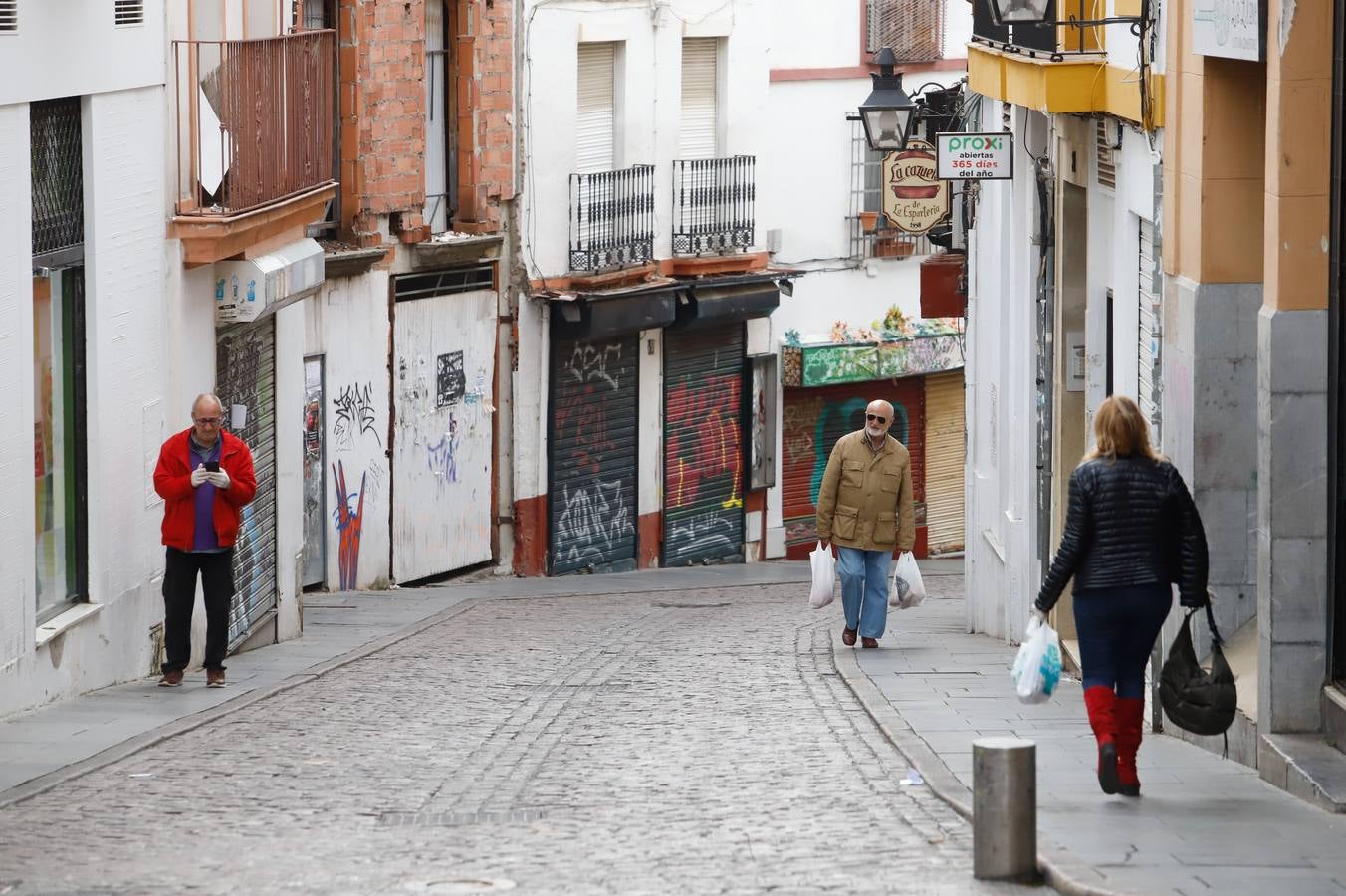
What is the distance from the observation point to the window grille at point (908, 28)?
103ft

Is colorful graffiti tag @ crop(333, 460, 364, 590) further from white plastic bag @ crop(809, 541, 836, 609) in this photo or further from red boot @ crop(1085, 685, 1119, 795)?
red boot @ crop(1085, 685, 1119, 795)

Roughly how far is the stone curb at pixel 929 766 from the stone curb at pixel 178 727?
11.2 ft

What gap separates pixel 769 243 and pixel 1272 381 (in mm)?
21246

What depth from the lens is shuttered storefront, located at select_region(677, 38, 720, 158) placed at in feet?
97.6

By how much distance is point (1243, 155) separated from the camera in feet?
36.3

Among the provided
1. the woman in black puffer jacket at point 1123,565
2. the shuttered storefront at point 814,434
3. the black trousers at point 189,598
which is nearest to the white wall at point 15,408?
the black trousers at point 189,598

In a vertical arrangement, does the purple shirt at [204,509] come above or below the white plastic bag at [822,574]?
above

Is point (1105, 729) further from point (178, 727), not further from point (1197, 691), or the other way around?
point (178, 727)

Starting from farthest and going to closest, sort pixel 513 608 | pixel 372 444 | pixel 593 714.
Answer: pixel 372 444, pixel 513 608, pixel 593 714

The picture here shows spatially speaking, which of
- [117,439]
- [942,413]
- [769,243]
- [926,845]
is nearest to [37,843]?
[926,845]

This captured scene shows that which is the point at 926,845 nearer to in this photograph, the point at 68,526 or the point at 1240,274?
the point at 1240,274

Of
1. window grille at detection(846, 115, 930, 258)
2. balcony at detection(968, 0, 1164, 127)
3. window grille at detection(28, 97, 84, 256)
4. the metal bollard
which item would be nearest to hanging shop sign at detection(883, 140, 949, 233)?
balcony at detection(968, 0, 1164, 127)

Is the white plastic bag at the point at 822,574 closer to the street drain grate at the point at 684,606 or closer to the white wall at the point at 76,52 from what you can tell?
the white wall at the point at 76,52

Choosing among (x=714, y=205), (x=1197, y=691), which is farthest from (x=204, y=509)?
(x=714, y=205)
